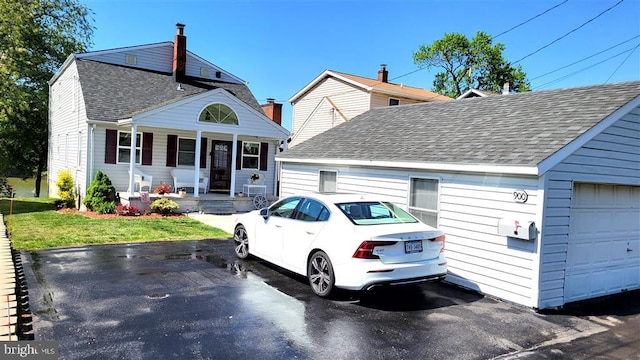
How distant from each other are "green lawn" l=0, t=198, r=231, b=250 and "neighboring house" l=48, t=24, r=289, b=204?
2.28 m

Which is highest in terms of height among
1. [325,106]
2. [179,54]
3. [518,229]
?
[179,54]

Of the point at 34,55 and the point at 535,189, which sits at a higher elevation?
the point at 34,55

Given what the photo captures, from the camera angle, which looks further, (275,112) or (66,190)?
(275,112)

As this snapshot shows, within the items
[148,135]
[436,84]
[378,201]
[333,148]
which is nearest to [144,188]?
[148,135]

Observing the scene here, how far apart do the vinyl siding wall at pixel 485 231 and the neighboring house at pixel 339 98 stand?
18926 mm

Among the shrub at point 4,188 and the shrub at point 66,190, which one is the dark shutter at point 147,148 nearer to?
the shrub at point 66,190

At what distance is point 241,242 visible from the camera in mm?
8891

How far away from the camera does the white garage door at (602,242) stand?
7.07 meters

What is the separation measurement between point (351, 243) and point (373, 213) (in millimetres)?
1035

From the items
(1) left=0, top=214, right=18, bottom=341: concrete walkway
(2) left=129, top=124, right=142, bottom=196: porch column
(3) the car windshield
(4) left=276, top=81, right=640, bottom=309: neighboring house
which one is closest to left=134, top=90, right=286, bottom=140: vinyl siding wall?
(2) left=129, top=124, right=142, bottom=196: porch column

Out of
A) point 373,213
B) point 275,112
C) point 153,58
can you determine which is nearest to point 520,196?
point 373,213

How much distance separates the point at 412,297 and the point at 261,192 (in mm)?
13337

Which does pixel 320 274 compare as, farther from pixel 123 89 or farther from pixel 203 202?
pixel 123 89

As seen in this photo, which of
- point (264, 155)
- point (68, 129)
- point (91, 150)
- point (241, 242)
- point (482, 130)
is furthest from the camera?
point (264, 155)
